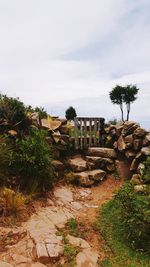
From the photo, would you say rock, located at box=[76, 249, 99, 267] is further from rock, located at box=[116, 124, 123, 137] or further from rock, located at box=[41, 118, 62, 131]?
rock, located at box=[116, 124, 123, 137]

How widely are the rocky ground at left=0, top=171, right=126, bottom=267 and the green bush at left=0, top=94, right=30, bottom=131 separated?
7.49 feet

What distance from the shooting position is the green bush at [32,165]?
813cm

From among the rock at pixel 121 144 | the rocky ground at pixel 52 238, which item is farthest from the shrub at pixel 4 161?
the rock at pixel 121 144

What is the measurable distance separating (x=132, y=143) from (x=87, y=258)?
530 centimetres

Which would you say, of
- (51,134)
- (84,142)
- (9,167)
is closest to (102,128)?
(84,142)

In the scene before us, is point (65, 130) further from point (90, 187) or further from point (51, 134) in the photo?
point (90, 187)

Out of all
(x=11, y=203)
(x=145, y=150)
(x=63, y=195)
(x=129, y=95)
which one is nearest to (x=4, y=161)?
(x=11, y=203)

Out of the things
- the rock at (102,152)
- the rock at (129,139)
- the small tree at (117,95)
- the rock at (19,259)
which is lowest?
the rock at (19,259)

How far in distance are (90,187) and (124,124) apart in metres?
2.55

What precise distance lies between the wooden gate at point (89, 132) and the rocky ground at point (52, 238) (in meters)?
3.15

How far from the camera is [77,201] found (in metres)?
8.83

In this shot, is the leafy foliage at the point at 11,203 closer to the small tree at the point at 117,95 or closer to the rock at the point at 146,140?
the rock at the point at 146,140

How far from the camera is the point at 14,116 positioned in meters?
9.56

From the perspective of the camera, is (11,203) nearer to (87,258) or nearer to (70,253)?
(70,253)
